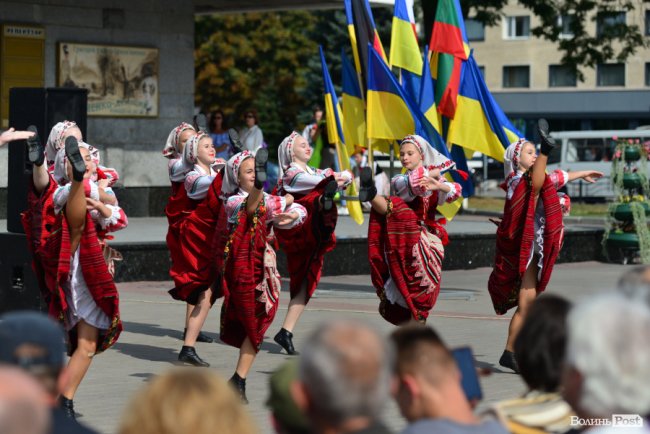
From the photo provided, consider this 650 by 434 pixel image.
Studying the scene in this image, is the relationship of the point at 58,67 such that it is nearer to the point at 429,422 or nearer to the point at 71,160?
the point at 71,160

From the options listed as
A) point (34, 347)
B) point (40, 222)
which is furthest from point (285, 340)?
point (34, 347)

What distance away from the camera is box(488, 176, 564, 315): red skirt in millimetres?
9148

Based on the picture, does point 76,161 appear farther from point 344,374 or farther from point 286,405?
point 344,374

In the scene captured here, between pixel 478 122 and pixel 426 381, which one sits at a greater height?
pixel 478 122

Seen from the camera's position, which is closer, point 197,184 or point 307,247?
point 197,184

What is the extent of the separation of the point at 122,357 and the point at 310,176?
71.1 inches

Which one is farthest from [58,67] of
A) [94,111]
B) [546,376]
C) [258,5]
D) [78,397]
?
[546,376]

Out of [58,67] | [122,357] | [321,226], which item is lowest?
[122,357]

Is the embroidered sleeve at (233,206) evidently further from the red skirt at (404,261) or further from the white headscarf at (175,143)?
the white headscarf at (175,143)

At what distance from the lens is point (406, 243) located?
30.0 feet

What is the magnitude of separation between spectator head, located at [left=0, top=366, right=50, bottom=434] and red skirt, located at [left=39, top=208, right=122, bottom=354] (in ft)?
13.9

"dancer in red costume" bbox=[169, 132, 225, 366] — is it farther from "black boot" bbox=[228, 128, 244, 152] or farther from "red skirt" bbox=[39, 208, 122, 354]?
"red skirt" bbox=[39, 208, 122, 354]

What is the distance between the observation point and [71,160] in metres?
6.92

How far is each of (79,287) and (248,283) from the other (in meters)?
1.17
